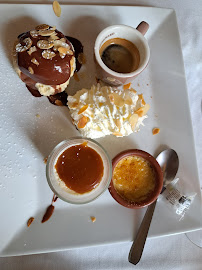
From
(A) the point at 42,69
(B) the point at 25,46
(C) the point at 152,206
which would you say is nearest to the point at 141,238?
(C) the point at 152,206

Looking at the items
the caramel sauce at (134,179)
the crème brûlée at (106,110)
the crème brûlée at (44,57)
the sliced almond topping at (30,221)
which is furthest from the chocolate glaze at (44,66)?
the sliced almond topping at (30,221)

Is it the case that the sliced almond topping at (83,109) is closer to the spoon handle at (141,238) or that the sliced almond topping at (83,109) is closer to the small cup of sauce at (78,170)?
the small cup of sauce at (78,170)

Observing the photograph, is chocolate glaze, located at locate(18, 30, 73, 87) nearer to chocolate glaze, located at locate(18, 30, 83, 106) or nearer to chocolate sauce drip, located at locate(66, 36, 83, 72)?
chocolate glaze, located at locate(18, 30, 83, 106)

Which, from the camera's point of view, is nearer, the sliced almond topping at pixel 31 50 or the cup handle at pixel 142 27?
the sliced almond topping at pixel 31 50

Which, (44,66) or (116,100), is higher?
(44,66)

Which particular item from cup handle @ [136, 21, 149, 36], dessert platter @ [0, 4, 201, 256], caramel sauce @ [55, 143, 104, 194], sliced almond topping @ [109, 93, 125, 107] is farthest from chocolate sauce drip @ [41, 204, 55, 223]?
cup handle @ [136, 21, 149, 36]

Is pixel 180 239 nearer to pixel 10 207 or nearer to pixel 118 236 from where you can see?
pixel 118 236

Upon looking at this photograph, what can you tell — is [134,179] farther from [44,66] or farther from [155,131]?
[44,66]
